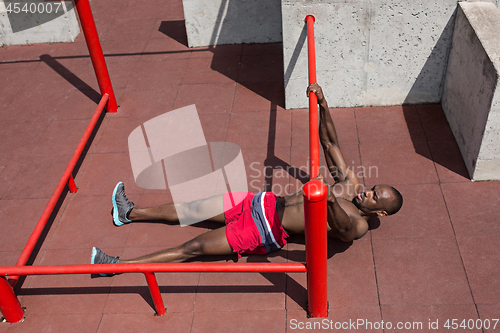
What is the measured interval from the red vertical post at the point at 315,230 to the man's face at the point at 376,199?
2.87 feet

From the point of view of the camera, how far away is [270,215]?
421 cm

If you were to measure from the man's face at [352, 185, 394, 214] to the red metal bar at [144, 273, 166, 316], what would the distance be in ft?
6.11

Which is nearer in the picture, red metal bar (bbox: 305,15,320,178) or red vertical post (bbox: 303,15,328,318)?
red vertical post (bbox: 303,15,328,318)

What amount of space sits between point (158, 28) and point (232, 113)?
3164 mm

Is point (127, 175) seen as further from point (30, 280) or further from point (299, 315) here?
point (299, 315)

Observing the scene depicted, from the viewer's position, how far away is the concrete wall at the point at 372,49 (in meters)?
5.34

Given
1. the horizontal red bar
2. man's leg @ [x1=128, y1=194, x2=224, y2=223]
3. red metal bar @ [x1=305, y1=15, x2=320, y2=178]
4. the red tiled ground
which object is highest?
red metal bar @ [x1=305, y1=15, x2=320, y2=178]

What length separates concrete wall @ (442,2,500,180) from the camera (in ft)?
14.8

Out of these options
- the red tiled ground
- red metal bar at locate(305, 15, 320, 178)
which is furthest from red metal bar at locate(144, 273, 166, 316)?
red metal bar at locate(305, 15, 320, 178)

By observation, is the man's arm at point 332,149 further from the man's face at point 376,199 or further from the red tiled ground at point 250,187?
the red tiled ground at point 250,187

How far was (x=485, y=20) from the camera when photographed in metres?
4.94
